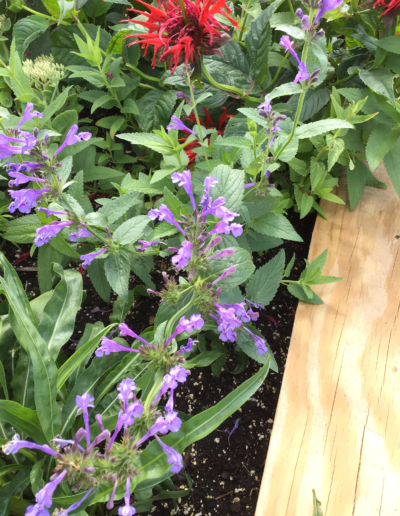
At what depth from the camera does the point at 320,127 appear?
30.3 inches

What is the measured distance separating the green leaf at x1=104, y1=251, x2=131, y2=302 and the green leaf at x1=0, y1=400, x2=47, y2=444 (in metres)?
0.28

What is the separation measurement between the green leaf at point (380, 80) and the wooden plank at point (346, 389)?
15.1 inches

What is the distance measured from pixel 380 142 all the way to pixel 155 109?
2.17ft

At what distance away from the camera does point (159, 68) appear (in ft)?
4.64

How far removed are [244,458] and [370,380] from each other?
38 cm

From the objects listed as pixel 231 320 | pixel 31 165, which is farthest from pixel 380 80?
pixel 31 165

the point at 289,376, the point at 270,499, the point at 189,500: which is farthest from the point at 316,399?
the point at 189,500

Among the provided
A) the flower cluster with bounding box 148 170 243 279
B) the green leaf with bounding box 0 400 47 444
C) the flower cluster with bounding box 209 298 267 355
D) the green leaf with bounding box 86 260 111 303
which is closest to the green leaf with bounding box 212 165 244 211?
the flower cluster with bounding box 148 170 243 279

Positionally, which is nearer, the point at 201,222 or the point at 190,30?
the point at 201,222

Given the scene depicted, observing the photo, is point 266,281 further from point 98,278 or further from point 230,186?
point 98,278

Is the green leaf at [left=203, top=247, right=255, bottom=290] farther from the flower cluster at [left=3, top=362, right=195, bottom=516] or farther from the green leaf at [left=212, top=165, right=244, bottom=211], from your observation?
the flower cluster at [left=3, top=362, right=195, bottom=516]

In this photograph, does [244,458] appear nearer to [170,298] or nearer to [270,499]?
[270,499]

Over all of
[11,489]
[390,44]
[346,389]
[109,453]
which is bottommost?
[346,389]

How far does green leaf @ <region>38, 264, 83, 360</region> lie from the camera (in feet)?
2.96
